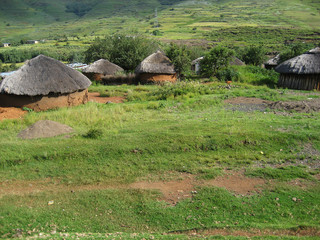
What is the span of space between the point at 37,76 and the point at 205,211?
1148 centimetres

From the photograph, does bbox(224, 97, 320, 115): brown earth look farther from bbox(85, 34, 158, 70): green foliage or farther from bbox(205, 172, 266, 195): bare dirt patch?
bbox(85, 34, 158, 70): green foliage

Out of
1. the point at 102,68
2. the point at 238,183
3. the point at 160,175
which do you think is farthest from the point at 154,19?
the point at 238,183

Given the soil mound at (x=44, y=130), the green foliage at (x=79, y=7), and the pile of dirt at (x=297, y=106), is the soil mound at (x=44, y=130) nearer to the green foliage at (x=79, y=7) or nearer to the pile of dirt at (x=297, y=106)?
the pile of dirt at (x=297, y=106)

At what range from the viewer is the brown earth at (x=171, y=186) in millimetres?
6273

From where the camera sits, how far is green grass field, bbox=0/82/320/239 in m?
5.15


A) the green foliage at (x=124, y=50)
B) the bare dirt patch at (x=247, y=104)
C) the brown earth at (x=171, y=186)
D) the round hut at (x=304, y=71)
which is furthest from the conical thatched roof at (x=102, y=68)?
the brown earth at (x=171, y=186)

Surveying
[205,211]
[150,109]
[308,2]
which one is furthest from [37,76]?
[308,2]

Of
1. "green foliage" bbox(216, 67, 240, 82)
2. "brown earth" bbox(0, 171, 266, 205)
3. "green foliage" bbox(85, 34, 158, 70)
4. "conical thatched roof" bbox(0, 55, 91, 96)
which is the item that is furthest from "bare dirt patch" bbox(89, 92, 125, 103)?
"brown earth" bbox(0, 171, 266, 205)

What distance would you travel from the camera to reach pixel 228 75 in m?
21.8

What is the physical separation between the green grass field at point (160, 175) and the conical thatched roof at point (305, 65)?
340 inches

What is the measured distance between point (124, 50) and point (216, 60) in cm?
997

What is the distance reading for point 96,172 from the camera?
23.3 feet

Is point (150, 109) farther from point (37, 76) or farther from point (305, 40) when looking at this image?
point (305, 40)

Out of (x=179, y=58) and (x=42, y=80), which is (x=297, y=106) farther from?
(x=179, y=58)
